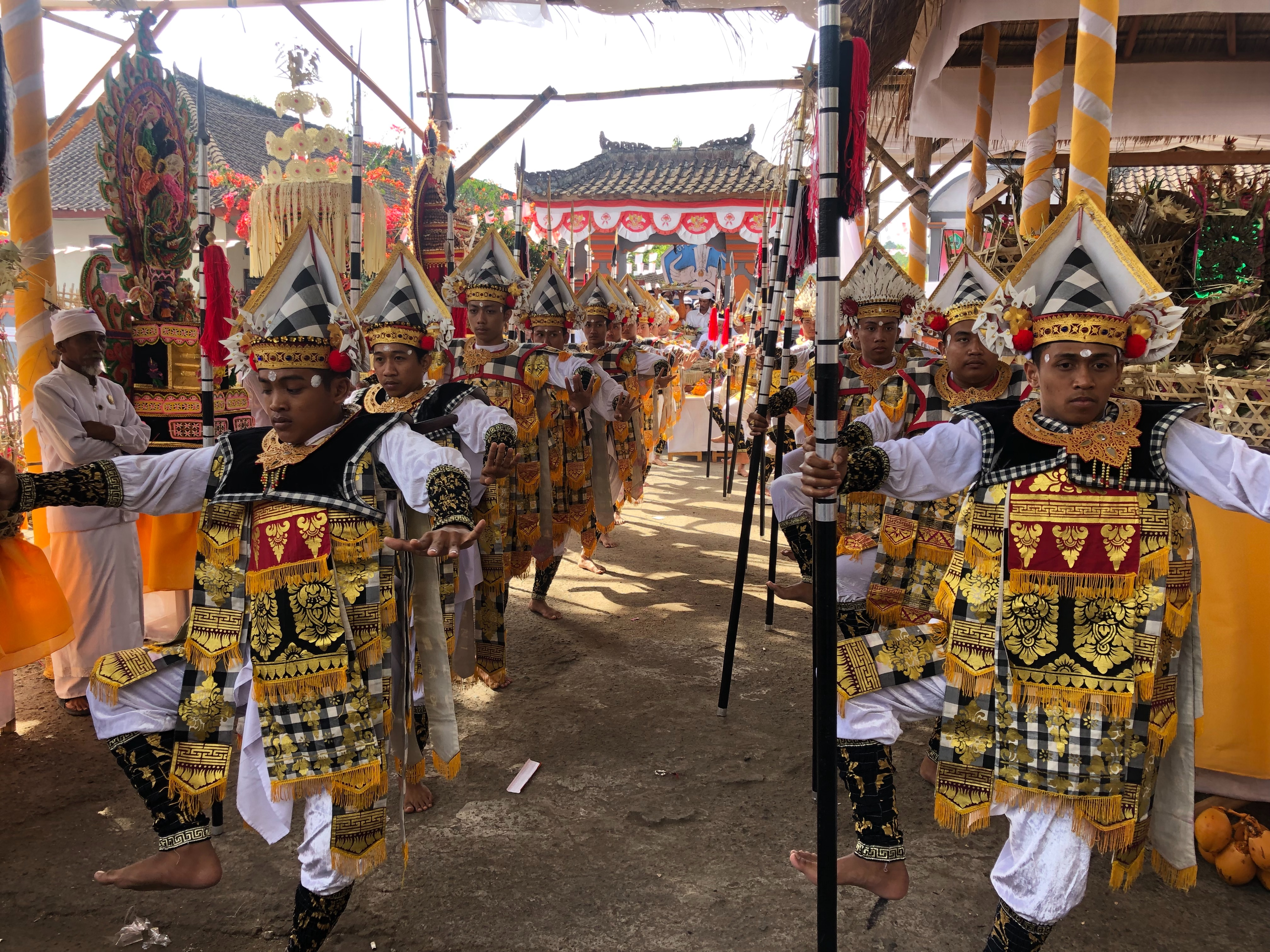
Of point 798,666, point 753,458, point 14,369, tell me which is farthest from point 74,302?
point 798,666

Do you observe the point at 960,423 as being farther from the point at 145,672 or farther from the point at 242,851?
the point at 242,851

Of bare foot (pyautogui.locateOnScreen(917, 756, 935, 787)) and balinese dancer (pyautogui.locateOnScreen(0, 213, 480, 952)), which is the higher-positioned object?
balinese dancer (pyautogui.locateOnScreen(0, 213, 480, 952))

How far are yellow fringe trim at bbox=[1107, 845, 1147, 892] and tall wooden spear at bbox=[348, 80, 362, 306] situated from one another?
3382 millimetres

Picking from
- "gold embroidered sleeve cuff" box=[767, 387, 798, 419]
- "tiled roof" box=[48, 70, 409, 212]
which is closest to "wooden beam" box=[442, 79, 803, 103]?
"gold embroidered sleeve cuff" box=[767, 387, 798, 419]

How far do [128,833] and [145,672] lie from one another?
1.29m

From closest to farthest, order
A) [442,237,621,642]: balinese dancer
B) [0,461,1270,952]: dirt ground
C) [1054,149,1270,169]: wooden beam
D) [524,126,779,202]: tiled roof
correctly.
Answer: [0,461,1270,952]: dirt ground, [442,237,621,642]: balinese dancer, [1054,149,1270,169]: wooden beam, [524,126,779,202]: tiled roof

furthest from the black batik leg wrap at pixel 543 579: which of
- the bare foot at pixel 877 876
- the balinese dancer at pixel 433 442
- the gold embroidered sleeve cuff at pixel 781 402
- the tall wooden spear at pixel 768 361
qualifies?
the bare foot at pixel 877 876

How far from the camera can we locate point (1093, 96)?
12.0ft

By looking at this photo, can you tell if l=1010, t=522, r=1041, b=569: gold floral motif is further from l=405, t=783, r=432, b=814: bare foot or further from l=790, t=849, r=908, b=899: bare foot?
l=405, t=783, r=432, b=814: bare foot

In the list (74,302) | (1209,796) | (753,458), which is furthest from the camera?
(74,302)

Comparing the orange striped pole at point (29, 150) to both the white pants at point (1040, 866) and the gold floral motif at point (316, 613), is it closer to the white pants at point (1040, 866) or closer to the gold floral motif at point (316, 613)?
the gold floral motif at point (316, 613)

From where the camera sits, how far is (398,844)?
324cm

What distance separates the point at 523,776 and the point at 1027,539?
8.16 ft

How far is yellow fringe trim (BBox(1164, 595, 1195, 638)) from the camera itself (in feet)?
7.41
